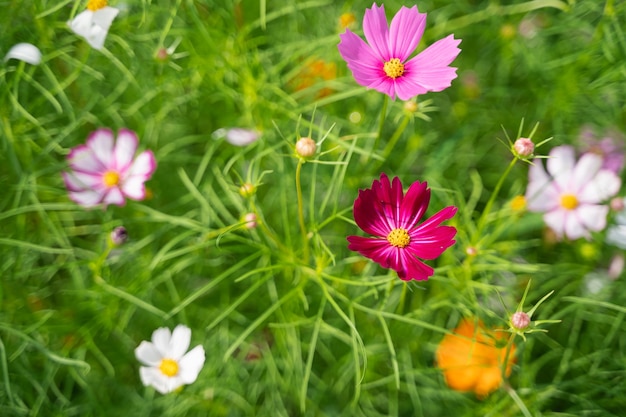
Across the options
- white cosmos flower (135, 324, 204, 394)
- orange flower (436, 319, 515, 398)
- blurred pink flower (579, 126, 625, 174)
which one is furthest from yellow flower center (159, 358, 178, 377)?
blurred pink flower (579, 126, 625, 174)

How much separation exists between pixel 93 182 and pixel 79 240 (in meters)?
0.17

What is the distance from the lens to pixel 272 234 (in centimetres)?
98

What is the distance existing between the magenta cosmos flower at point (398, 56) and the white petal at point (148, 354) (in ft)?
1.70

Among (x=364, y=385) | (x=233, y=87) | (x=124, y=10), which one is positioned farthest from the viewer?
(x=233, y=87)

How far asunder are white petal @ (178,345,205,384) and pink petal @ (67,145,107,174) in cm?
41

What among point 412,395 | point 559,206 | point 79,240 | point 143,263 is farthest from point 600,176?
point 79,240

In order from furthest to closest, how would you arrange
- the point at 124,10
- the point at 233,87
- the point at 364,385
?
the point at 233,87 → the point at 124,10 → the point at 364,385

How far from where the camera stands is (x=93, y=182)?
1.12 metres

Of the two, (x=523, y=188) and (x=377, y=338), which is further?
(x=523, y=188)

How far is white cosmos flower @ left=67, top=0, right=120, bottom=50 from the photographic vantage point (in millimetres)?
1020

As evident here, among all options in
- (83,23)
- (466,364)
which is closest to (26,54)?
(83,23)

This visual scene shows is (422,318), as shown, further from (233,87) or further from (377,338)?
(233,87)

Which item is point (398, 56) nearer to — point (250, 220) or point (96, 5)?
point (250, 220)

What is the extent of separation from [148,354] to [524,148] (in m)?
0.63
